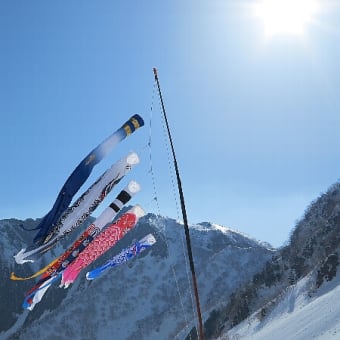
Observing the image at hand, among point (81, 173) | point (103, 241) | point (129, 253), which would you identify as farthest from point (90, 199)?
point (129, 253)

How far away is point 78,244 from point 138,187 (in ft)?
10.4

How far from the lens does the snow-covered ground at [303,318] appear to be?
33791 mm

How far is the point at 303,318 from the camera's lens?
4378 cm

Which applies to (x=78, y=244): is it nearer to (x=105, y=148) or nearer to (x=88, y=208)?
(x=88, y=208)

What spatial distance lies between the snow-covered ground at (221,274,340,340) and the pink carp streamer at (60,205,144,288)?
598 inches

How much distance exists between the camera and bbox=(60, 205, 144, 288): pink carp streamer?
60.2 ft

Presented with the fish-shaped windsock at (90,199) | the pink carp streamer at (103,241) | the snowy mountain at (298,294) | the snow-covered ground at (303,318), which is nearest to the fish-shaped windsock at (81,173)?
the fish-shaped windsock at (90,199)

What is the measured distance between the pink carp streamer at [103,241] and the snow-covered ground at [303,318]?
49.9 ft

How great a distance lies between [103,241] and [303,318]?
30875mm

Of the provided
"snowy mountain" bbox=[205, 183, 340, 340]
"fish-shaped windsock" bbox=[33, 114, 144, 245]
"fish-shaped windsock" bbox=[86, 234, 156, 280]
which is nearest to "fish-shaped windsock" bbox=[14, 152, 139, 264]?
"fish-shaped windsock" bbox=[33, 114, 144, 245]

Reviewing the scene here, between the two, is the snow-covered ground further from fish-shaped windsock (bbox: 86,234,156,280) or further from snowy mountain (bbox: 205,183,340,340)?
fish-shaped windsock (bbox: 86,234,156,280)

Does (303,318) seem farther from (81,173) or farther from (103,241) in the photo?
(81,173)

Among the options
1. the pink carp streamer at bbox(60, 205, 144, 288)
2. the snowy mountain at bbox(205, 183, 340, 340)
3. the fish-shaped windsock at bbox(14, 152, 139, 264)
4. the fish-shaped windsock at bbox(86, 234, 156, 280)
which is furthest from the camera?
the snowy mountain at bbox(205, 183, 340, 340)

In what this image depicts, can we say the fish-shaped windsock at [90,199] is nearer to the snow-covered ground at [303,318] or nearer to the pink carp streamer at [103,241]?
the pink carp streamer at [103,241]
